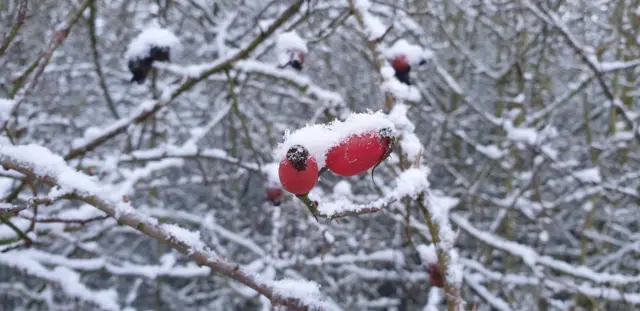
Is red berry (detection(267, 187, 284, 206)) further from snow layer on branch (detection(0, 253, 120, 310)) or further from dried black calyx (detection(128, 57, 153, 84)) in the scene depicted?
snow layer on branch (detection(0, 253, 120, 310))

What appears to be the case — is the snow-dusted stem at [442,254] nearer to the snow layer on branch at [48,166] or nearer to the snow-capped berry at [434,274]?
the snow-capped berry at [434,274]

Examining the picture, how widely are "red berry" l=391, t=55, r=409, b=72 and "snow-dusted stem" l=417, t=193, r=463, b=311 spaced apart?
580 millimetres

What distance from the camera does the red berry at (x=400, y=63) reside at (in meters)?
1.41

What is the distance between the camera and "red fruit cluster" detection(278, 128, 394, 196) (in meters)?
0.60

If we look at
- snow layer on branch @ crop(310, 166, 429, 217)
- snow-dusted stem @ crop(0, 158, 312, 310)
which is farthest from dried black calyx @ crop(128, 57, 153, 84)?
snow layer on branch @ crop(310, 166, 429, 217)

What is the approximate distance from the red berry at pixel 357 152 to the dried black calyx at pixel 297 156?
51mm

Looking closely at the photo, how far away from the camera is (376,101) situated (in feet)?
14.3

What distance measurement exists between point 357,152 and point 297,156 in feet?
0.27

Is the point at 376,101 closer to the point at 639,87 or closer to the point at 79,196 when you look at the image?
the point at 639,87

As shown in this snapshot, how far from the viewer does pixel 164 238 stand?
784mm

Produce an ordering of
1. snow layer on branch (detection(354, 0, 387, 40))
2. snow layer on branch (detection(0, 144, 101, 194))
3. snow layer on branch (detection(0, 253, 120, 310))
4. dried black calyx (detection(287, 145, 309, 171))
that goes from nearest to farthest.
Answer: dried black calyx (detection(287, 145, 309, 171)), snow layer on branch (detection(0, 144, 101, 194)), snow layer on branch (detection(354, 0, 387, 40)), snow layer on branch (detection(0, 253, 120, 310))

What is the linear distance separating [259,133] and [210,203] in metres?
1.13

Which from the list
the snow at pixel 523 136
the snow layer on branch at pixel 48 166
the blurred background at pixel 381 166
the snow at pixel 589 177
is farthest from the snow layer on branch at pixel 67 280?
the snow at pixel 589 177

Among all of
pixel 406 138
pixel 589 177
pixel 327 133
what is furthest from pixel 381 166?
pixel 327 133
